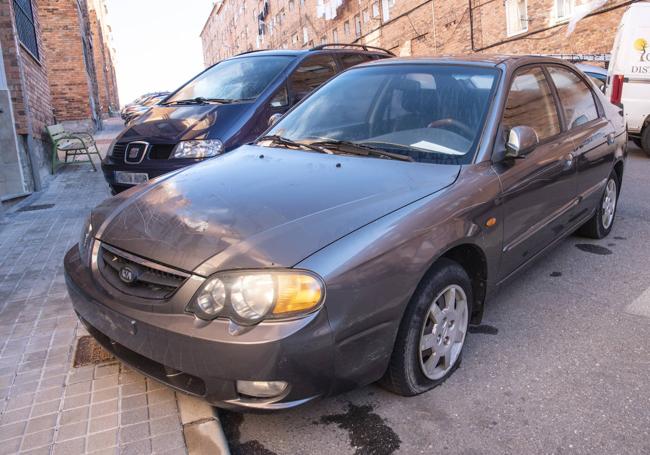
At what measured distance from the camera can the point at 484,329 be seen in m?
3.40

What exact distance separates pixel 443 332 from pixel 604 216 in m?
2.93

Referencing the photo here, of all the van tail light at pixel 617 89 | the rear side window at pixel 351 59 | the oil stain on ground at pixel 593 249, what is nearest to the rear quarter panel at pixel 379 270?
the oil stain on ground at pixel 593 249

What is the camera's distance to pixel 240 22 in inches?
2603

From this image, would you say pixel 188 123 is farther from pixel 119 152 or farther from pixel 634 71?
pixel 634 71

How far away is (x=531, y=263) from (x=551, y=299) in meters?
0.38

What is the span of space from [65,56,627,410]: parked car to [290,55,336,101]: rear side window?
2058 mm

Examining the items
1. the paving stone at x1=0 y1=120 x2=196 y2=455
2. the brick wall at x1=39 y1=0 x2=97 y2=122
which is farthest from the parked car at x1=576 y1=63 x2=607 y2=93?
the brick wall at x1=39 y1=0 x2=97 y2=122

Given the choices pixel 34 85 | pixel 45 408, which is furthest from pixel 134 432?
pixel 34 85

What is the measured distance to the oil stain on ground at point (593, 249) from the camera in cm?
466

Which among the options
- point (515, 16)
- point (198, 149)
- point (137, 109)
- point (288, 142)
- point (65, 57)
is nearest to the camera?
point (288, 142)

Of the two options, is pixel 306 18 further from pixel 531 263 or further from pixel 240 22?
pixel 531 263

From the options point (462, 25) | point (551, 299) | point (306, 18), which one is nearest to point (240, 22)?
point (306, 18)

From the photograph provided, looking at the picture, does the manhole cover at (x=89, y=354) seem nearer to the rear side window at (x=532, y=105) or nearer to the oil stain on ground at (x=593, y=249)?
the rear side window at (x=532, y=105)

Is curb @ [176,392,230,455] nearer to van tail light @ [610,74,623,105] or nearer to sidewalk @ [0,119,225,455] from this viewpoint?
sidewalk @ [0,119,225,455]
